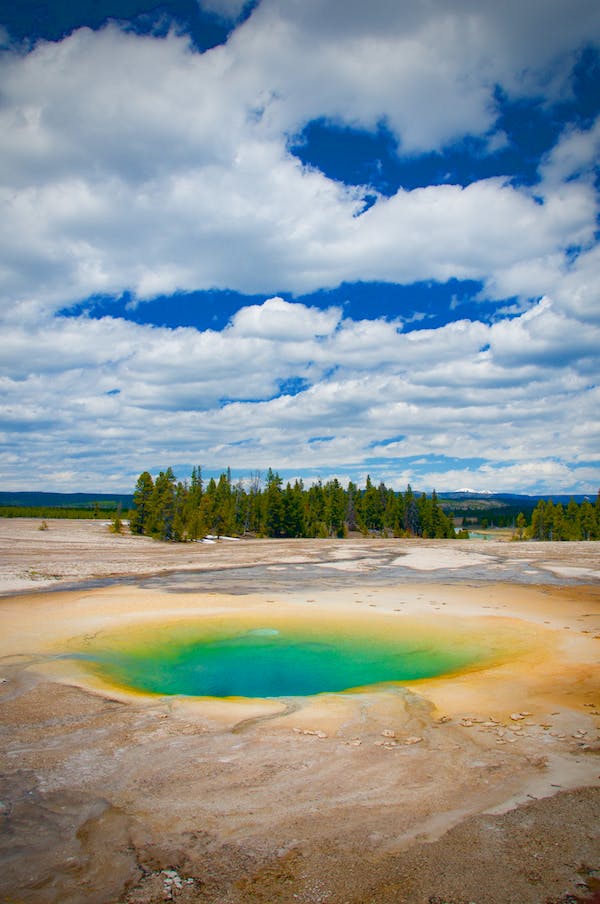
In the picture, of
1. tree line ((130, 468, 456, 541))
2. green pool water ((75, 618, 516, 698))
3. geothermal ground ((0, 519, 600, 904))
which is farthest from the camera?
tree line ((130, 468, 456, 541))

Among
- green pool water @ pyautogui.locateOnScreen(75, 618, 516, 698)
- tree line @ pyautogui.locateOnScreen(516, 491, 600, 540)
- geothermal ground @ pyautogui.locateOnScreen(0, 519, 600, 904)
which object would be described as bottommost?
tree line @ pyautogui.locateOnScreen(516, 491, 600, 540)

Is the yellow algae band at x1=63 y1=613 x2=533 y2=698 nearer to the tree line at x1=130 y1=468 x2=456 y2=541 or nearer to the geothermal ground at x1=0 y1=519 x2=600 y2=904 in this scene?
the geothermal ground at x1=0 y1=519 x2=600 y2=904

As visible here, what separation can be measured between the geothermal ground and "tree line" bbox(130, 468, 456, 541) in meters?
48.3

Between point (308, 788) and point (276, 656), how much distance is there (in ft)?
24.9

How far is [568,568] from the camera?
100 ft

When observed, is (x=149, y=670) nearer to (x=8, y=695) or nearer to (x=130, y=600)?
(x=8, y=695)

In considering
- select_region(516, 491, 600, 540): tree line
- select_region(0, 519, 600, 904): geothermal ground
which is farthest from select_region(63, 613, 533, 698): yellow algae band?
select_region(516, 491, 600, 540): tree line

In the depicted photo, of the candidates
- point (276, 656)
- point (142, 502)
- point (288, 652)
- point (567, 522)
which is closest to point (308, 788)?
point (276, 656)

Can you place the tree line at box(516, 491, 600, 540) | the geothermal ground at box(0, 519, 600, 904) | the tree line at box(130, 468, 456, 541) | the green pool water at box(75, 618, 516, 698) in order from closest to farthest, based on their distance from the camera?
1. the geothermal ground at box(0, 519, 600, 904)
2. the green pool water at box(75, 618, 516, 698)
3. the tree line at box(130, 468, 456, 541)
4. the tree line at box(516, 491, 600, 540)

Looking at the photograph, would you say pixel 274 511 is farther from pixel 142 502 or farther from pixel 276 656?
pixel 276 656

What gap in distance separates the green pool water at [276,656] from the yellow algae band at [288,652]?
0.02 metres

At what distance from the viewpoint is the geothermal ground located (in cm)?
422

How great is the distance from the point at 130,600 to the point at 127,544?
106 ft

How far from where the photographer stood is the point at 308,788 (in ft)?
19.0
